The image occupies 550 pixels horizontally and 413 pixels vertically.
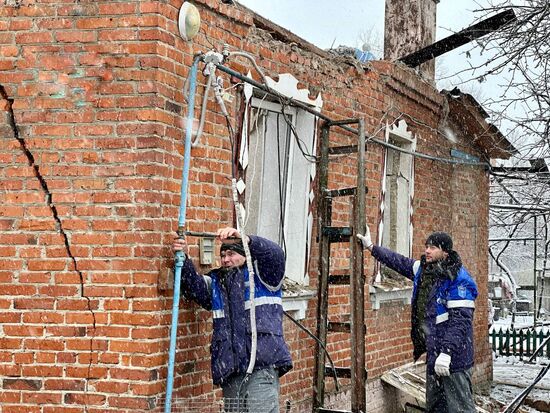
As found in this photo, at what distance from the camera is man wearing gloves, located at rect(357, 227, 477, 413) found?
7102 mm

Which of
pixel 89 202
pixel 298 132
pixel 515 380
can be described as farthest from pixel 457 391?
pixel 515 380

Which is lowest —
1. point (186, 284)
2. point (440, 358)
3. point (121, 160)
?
point (440, 358)

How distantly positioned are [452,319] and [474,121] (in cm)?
555

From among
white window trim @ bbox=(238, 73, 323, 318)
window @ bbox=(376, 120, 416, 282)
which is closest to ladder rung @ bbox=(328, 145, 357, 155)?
white window trim @ bbox=(238, 73, 323, 318)

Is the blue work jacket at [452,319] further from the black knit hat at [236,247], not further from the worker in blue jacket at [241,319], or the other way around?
the black knit hat at [236,247]

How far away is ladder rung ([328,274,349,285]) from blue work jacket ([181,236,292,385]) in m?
1.96

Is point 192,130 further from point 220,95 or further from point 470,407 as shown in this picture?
point 470,407

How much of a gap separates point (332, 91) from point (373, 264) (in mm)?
2151

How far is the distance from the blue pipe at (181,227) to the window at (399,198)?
185 inches

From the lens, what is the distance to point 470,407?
7199 millimetres

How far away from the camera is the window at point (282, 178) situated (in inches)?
281

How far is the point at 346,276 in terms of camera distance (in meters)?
7.54

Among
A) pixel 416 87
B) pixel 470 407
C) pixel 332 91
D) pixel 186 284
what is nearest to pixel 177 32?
pixel 186 284

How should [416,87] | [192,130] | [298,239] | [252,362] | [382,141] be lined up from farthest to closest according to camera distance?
[416,87] < [382,141] < [298,239] < [192,130] < [252,362]
